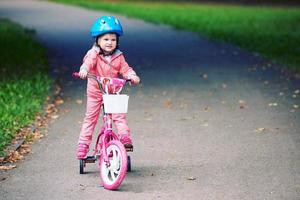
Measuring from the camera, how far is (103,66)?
7.75m

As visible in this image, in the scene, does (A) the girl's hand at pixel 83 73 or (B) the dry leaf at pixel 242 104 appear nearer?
(A) the girl's hand at pixel 83 73

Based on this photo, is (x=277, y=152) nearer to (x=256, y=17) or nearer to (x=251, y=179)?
(x=251, y=179)

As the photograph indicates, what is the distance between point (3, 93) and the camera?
42.7 feet

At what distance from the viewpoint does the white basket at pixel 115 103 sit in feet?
24.0

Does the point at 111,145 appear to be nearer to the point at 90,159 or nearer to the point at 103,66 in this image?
the point at 90,159

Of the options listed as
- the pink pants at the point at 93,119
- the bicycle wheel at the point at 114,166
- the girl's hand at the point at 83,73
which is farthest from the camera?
the pink pants at the point at 93,119

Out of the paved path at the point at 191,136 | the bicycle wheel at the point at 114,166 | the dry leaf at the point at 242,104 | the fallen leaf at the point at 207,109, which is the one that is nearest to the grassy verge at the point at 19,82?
the paved path at the point at 191,136

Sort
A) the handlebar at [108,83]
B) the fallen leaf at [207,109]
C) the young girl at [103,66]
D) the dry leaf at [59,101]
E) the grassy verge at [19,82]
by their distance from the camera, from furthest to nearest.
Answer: the dry leaf at [59,101], the fallen leaf at [207,109], the grassy verge at [19,82], the young girl at [103,66], the handlebar at [108,83]

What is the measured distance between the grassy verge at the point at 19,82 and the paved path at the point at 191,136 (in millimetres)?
390

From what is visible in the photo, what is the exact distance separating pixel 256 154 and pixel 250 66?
8.93m

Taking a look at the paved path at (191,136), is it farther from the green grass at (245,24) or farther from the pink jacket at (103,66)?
the green grass at (245,24)

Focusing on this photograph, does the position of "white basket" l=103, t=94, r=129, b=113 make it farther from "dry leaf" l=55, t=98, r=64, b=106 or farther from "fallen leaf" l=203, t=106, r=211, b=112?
"dry leaf" l=55, t=98, r=64, b=106

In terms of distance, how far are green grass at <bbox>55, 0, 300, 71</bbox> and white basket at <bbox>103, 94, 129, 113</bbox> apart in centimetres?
1039

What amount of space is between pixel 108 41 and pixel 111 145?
0.94m
